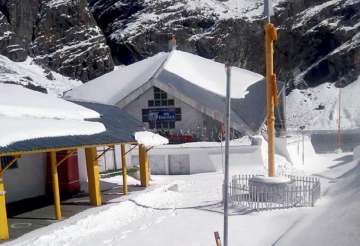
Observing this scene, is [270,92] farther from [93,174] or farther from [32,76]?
[32,76]

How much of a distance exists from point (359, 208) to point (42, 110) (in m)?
10.1

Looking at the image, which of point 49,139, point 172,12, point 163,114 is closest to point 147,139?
point 49,139

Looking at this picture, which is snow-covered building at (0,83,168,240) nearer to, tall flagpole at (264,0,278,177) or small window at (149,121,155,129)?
tall flagpole at (264,0,278,177)

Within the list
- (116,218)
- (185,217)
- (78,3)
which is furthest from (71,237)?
(78,3)

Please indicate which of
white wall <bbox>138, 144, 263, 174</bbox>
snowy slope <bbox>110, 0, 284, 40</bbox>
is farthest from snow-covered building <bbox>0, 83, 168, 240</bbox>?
snowy slope <bbox>110, 0, 284, 40</bbox>

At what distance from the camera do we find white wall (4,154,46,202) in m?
17.4

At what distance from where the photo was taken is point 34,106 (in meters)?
15.6

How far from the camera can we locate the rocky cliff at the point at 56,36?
74188mm

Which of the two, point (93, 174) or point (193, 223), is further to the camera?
point (93, 174)

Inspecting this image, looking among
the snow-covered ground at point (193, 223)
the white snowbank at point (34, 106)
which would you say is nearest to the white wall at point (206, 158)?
the snow-covered ground at point (193, 223)

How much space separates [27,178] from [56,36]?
65453mm

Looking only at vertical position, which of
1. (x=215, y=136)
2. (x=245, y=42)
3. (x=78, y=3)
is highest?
(x=78, y=3)

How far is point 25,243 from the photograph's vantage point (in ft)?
39.4

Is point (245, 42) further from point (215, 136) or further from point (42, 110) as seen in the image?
point (42, 110)
